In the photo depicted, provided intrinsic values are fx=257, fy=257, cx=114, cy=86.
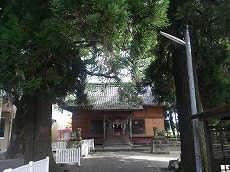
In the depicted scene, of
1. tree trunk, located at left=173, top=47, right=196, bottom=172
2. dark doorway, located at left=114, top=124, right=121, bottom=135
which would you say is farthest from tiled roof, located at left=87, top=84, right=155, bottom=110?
tree trunk, located at left=173, top=47, right=196, bottom=172

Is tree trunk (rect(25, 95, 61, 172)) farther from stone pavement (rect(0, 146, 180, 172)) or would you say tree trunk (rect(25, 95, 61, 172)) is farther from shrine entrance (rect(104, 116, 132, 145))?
shrine entrance (rect(104, 116, 132, 145))

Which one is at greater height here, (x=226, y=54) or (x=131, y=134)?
(x=226, y=54)

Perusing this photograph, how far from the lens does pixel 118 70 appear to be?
52.5ft

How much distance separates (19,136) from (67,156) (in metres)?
5.48

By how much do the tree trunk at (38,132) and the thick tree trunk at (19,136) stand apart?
7.67 metres

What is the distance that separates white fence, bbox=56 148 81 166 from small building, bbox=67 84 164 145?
1252cm

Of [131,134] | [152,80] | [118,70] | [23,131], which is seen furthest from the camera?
[131,134]

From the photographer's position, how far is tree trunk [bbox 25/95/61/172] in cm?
923

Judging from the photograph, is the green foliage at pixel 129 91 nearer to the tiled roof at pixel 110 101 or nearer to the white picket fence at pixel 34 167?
the tiled roof at pixel 110 101

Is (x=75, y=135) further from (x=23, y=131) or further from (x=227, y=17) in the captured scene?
(x=227, y=17)

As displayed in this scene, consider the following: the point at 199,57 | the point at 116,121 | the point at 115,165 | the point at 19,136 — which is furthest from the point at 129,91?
the point at 199,57

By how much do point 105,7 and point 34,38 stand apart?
2532 millimetres

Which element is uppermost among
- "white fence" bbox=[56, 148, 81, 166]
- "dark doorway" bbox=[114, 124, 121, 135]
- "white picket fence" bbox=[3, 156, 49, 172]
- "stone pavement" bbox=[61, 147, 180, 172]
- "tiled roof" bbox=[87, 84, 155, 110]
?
"tiled roof" bbox=[87, 84, 155, 110]

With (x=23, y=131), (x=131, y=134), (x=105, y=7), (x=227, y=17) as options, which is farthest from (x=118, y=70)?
(x=131, y=134)
